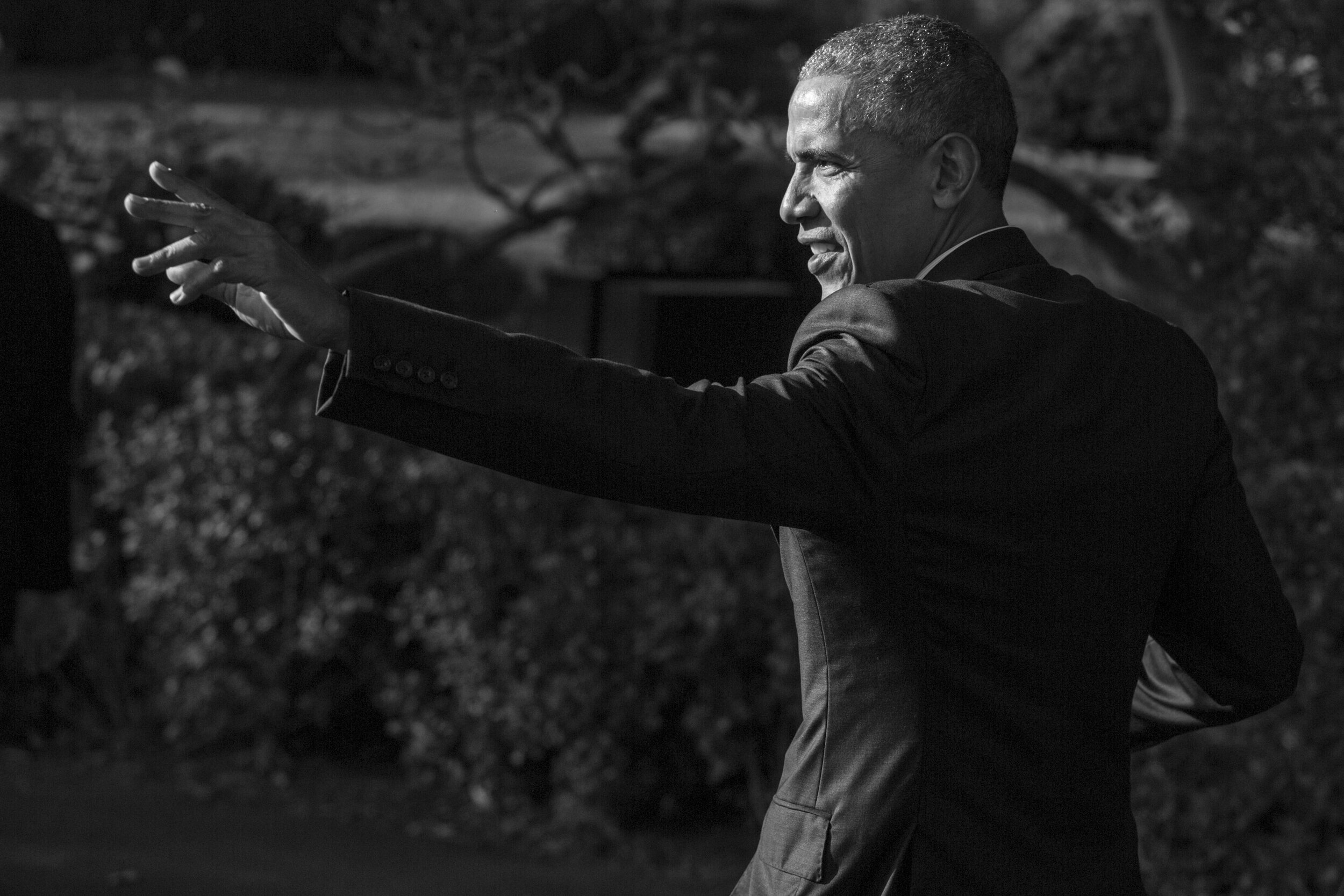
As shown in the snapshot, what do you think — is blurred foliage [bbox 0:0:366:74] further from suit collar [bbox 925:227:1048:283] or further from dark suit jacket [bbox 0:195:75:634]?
suit collar [bbox 925:227:1048:283]

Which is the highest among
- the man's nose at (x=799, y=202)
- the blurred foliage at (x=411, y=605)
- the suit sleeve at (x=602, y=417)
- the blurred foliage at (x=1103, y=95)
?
the blurred foliage at (x=1103, y=95)

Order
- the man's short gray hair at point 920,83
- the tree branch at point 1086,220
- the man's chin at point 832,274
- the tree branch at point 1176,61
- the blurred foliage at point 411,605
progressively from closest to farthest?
1. the man's short gray hair at point 920,83
2. the man's chin at point 832,274
3. the blurred foliage at point 411,605
4. the tree branch at point 1086,220
5. the tree branch at point 1176,61

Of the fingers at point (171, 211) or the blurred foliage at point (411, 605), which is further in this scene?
the blurred foliage at point (411, 605)

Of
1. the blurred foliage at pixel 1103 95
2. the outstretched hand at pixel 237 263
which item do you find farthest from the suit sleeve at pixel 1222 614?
the blurred foliage at pixel 1103 95

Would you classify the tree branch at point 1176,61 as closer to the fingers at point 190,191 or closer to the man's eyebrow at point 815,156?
the man's eyebrow at point 815,156

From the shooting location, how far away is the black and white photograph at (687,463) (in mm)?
1785

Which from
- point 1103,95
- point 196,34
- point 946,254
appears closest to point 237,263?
point 946,254

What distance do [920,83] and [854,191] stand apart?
5.8 inches

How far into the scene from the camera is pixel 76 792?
6379 mm

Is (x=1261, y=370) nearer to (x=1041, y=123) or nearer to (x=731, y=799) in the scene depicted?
(x=731, y=799)

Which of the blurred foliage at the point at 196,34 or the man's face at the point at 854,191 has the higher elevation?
the blurred foliage at the point at 196,34

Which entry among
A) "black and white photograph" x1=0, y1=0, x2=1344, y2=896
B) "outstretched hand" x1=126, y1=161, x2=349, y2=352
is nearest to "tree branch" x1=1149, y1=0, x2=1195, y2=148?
"black and white photograph" x1=0, y1=0, x2=1344, y2=896

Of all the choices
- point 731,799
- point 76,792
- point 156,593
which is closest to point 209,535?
point 156,593

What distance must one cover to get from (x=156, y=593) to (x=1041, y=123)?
4.29 m
